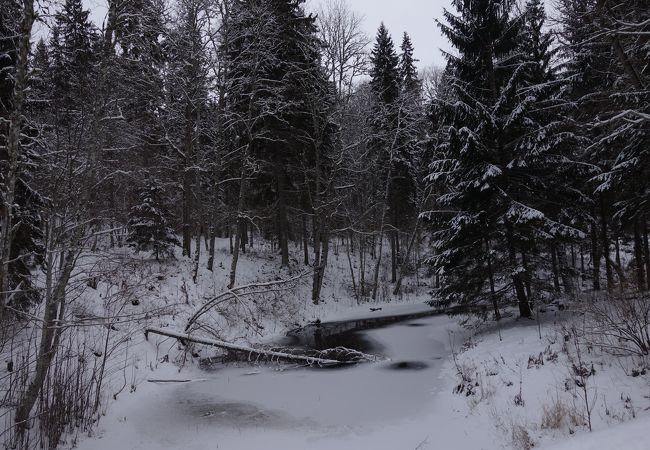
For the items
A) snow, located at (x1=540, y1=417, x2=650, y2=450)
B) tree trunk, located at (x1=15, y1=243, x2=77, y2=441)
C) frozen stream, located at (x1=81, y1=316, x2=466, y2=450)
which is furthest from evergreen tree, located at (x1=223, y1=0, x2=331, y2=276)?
snow, located at (x1=540, y1=417, x2=650, y2=450)

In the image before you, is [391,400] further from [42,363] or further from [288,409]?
[42,363]

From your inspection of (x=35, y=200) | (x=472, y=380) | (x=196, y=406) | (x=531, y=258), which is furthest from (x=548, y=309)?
(x=35, y=200)

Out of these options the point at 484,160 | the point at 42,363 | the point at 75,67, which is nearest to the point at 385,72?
the point at 484,160

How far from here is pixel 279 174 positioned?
72.6 ft

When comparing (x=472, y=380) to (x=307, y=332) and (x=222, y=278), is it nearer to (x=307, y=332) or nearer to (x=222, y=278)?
(x=307, y=332)

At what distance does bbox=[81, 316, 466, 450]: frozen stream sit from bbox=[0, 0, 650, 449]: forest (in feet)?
2.77

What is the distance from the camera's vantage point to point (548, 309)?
42.1 ft

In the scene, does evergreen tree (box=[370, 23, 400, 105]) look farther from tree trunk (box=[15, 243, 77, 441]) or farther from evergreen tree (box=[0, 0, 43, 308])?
tree trunk (box=[15, 243, 77, 441])

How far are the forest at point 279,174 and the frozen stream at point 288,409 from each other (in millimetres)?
844

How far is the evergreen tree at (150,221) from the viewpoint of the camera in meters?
17.2

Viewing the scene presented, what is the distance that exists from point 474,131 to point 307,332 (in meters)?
9.67

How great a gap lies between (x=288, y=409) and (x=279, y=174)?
15523mm

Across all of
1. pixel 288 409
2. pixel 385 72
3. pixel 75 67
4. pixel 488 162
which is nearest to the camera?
pixel 75 67

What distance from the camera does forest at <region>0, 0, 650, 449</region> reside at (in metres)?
6.84
